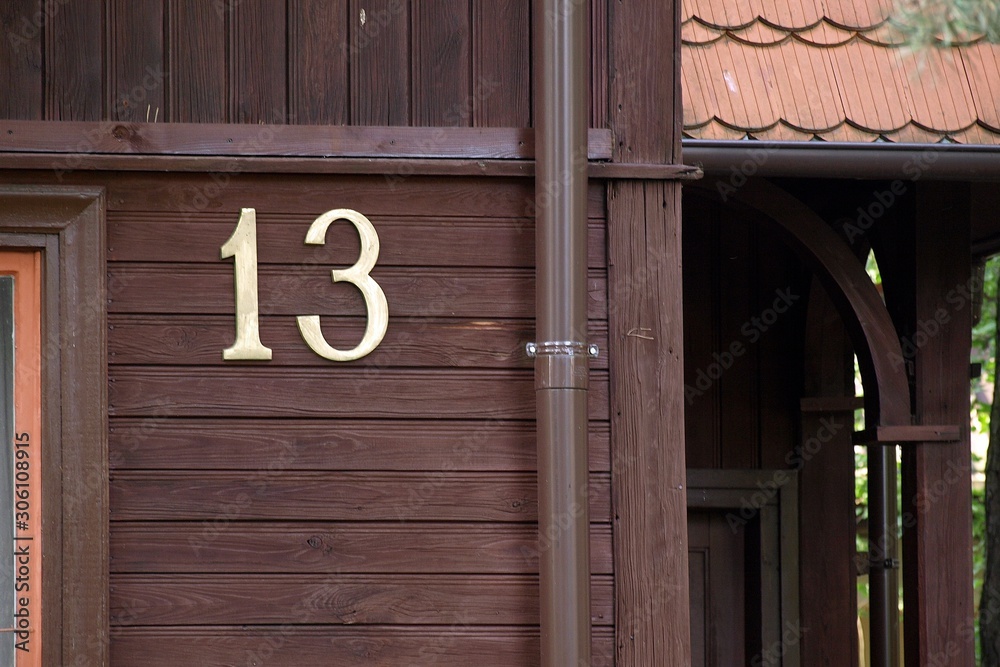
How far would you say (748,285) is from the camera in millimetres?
5738

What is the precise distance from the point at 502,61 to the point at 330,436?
1124 millimetres

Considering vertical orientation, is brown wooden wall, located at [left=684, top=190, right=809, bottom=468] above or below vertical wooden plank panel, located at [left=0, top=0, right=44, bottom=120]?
below

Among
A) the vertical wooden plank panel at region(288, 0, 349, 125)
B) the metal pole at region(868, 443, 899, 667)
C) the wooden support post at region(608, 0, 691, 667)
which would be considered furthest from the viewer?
the metal pole at region(868, 443, 899, 667)

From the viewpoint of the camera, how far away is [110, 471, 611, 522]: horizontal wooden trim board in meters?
3.03

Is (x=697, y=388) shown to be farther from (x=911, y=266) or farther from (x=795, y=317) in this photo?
(x=911, y=266)

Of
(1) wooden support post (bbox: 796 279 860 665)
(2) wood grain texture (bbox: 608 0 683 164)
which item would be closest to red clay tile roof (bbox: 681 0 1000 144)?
(2) wood grain texture (bbox: 608 0 683 164)

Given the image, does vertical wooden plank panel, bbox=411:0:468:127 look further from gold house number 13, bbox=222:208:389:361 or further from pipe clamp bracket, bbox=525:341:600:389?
pipe clamp bracket, bbox=525:341:600:389

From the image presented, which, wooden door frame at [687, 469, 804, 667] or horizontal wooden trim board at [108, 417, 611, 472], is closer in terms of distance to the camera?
horizontal wooden trim board at [108, 417, 611, 472]

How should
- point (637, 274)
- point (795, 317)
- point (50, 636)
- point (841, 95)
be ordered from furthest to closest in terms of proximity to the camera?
point (795, 317), point (841, 95), point (637, 274), point (50, 636)

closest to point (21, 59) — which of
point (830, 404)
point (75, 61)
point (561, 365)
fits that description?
point (75, 61)

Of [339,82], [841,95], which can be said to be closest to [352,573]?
[339,82]

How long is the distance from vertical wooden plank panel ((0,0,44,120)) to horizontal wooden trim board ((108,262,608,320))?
1.59ft

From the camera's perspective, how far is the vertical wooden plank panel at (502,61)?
319 centimetres

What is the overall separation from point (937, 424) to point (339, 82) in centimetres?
255
